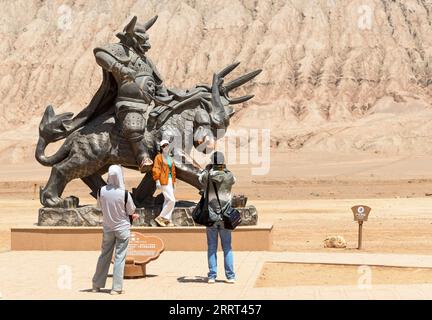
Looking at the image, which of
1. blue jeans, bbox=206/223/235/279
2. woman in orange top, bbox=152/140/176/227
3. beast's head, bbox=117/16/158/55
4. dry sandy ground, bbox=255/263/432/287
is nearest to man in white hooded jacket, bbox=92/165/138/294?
blue jeans, bbox=206/223/235/279

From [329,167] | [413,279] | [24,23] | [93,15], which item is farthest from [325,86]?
[413,279]

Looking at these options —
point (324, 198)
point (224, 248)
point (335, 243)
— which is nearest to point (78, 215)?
point (335, 243)

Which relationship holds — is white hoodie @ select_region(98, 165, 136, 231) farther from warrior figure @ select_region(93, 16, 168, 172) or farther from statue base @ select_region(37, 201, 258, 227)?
statue base @ select_region(37, 201, 258, 227)

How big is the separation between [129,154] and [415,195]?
22.3 meters

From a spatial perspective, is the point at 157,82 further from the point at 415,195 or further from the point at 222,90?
the point at 415,195

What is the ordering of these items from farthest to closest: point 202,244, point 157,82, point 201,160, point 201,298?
1. point 201,160
2. point 157,82
3. point 202,244
4. point 201,298

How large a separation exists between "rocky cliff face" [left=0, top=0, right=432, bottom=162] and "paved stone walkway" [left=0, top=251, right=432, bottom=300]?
46091 millimetres

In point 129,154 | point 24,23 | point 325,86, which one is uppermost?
point 24,23

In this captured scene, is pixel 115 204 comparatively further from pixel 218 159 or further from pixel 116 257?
pixel 218 159

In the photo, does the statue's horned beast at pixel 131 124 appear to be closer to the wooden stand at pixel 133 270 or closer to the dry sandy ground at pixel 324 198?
the dry sandy ground at pixel 324 198

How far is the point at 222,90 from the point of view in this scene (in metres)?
14.7

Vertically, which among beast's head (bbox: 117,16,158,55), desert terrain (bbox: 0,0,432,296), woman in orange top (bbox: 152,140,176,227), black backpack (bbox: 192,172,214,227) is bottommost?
black backpack (bbox: 192,172,214,227)

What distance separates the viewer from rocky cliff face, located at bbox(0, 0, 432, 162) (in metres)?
63.3

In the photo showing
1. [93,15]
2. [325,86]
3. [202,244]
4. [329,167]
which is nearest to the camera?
[202,244]
